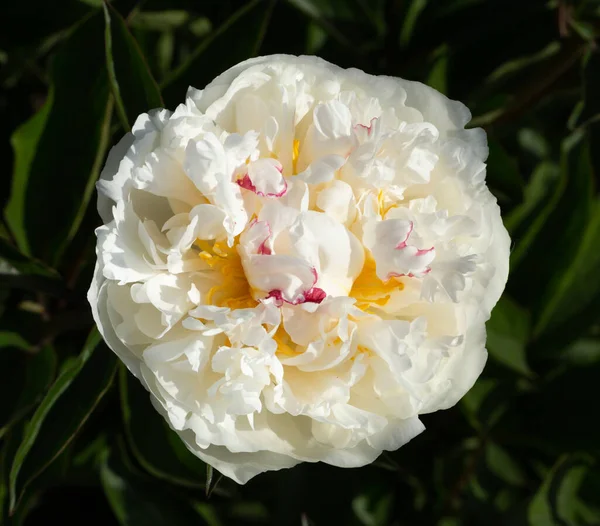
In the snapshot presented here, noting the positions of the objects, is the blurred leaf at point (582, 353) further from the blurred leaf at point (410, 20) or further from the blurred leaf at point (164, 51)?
the blurred leaf at point (164, 51)

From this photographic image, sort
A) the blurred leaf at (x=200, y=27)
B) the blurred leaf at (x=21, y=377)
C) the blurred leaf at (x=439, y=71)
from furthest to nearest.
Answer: the blurred leaf at (x=200, y=27) → the blurred leaf at (x=439, y=71) → the blurred leaf at (x=21, y=377)

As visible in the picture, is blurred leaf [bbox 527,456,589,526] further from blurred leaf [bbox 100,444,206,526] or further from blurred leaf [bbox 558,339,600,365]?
blurred leaf [bbox 100,444,206,526]

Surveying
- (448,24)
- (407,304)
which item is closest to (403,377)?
(407,304)

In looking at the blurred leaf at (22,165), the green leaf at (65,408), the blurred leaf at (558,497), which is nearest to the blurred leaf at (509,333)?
the blurred leaf at (558,497)

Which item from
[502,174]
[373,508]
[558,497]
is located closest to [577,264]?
[502,174]

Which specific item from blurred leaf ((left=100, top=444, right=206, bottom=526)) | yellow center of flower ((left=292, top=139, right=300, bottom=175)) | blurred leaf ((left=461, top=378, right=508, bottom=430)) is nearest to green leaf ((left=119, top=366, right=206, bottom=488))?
blurred leaf ((left=100, top=444, right=206, bottom=526))

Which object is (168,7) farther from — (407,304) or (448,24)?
(407,304)
